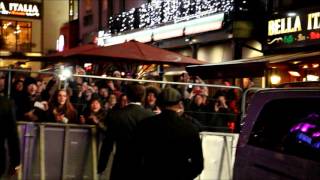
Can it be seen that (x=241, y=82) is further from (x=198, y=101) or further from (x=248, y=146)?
(x=248, y=146)

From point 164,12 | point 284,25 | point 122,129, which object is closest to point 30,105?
point 122,129

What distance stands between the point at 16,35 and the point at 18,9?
248 centimetres

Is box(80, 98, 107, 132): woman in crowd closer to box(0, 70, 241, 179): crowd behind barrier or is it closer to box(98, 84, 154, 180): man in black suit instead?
box(0, 70, 241, 179): crowd behind barrier

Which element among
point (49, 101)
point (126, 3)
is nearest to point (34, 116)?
point (49, 101)

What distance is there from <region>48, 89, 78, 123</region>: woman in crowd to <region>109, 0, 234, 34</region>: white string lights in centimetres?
1092

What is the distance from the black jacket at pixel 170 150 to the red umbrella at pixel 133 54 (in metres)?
7.25

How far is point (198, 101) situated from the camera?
36.6ft

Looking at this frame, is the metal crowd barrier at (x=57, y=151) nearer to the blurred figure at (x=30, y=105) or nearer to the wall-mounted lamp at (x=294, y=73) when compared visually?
the blurred figure at (x=30, y=105)

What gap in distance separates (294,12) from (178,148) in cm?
1203

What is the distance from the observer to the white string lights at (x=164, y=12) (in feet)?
66.1

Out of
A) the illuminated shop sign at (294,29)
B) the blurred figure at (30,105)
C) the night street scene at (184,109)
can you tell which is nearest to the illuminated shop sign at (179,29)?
the night street scene at (184,109)

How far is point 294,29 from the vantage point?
16516mm

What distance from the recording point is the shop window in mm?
46438


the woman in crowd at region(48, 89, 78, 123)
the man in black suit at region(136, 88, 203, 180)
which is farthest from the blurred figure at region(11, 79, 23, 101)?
the man in black suit at region(136, 88, 203, 180)
